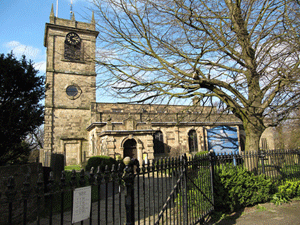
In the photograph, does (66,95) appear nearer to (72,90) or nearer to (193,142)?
(72,90)

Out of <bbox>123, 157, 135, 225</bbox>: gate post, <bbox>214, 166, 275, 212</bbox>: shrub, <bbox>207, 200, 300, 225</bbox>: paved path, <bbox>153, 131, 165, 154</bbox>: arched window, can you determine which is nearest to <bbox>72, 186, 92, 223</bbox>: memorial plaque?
<bbox>123, 157, 135, 225</bbox>: gate post

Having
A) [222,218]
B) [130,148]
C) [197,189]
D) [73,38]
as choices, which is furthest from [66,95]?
[222,218]

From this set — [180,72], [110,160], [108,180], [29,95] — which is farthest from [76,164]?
[108,180]

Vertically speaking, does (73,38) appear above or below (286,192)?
above

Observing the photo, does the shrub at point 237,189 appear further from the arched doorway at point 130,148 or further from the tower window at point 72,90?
the tower window at point 72,90

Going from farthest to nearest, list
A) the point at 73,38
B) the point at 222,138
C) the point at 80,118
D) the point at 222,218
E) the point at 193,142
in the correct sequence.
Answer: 1. the point at 73,38
2. the point at 193,142
3. the point at 80,118
4. the point at 222,138
5. the point at 222,218

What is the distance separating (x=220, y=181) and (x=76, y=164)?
62.7ft

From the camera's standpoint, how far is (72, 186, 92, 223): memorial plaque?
235cm

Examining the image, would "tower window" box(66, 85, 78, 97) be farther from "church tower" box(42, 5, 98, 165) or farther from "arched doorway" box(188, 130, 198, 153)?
"arched doorway" box(188, 130, 198, 153)

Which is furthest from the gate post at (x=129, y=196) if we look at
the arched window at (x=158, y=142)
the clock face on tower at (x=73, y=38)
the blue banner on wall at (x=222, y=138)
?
the clock face on tower at (x=73, y=38)

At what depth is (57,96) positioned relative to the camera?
23125 mm

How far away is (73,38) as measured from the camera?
25.1 m

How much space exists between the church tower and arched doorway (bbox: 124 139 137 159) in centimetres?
696

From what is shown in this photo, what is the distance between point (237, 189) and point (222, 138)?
663 inches
